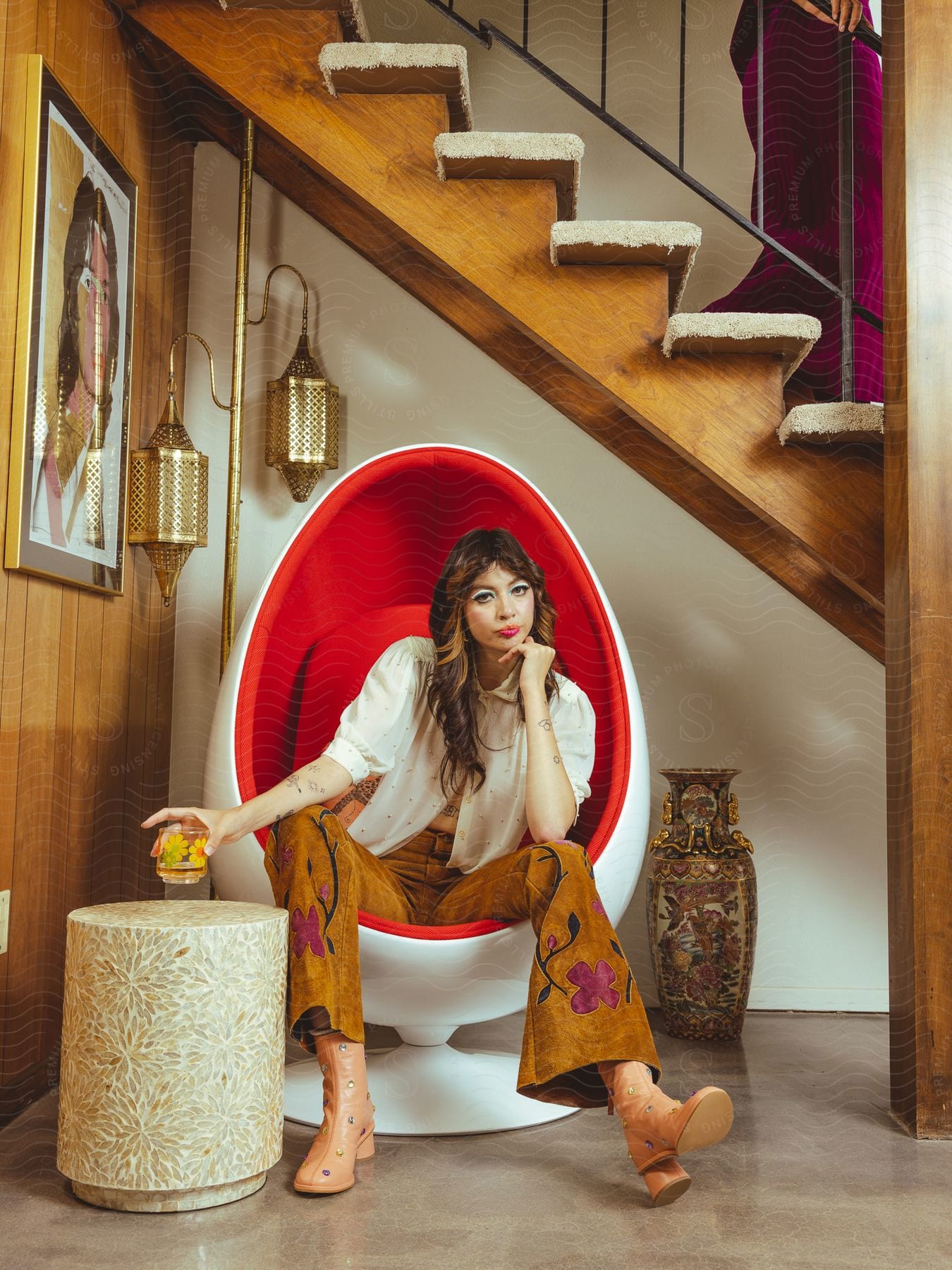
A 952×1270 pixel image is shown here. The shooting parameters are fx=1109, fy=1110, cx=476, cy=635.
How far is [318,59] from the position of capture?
2.01m

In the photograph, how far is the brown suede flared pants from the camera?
4.63 feet

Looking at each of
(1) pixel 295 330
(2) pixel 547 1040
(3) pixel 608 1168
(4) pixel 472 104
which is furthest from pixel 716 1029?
(4) pixel 472 104

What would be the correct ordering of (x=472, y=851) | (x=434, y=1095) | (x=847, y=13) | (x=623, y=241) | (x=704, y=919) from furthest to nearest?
(x=704, y=919), (x=847, y=13), (x=623, y=241), (x=472, y=851), (x=434, y=1095)

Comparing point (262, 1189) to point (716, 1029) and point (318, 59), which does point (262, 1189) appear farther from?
point (318, 59)

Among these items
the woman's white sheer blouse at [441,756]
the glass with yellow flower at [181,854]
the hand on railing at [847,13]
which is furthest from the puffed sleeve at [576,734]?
the hand on railing at [847,13]

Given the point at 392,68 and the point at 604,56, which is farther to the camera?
the point at 604,56

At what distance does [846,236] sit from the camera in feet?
6.41

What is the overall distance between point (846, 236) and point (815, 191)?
38 cm

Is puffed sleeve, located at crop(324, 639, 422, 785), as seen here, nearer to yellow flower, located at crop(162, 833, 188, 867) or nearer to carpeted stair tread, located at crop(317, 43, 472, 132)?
yellow flower, located at crop(162, 833, 188, 867)

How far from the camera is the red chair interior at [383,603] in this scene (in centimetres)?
189

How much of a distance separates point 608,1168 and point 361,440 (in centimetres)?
165

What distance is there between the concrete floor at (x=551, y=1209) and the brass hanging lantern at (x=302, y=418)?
1356 millimetres

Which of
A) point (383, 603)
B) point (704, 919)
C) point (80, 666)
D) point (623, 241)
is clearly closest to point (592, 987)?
point (704, 919)

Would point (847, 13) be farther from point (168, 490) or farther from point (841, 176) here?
point (168, 490)
